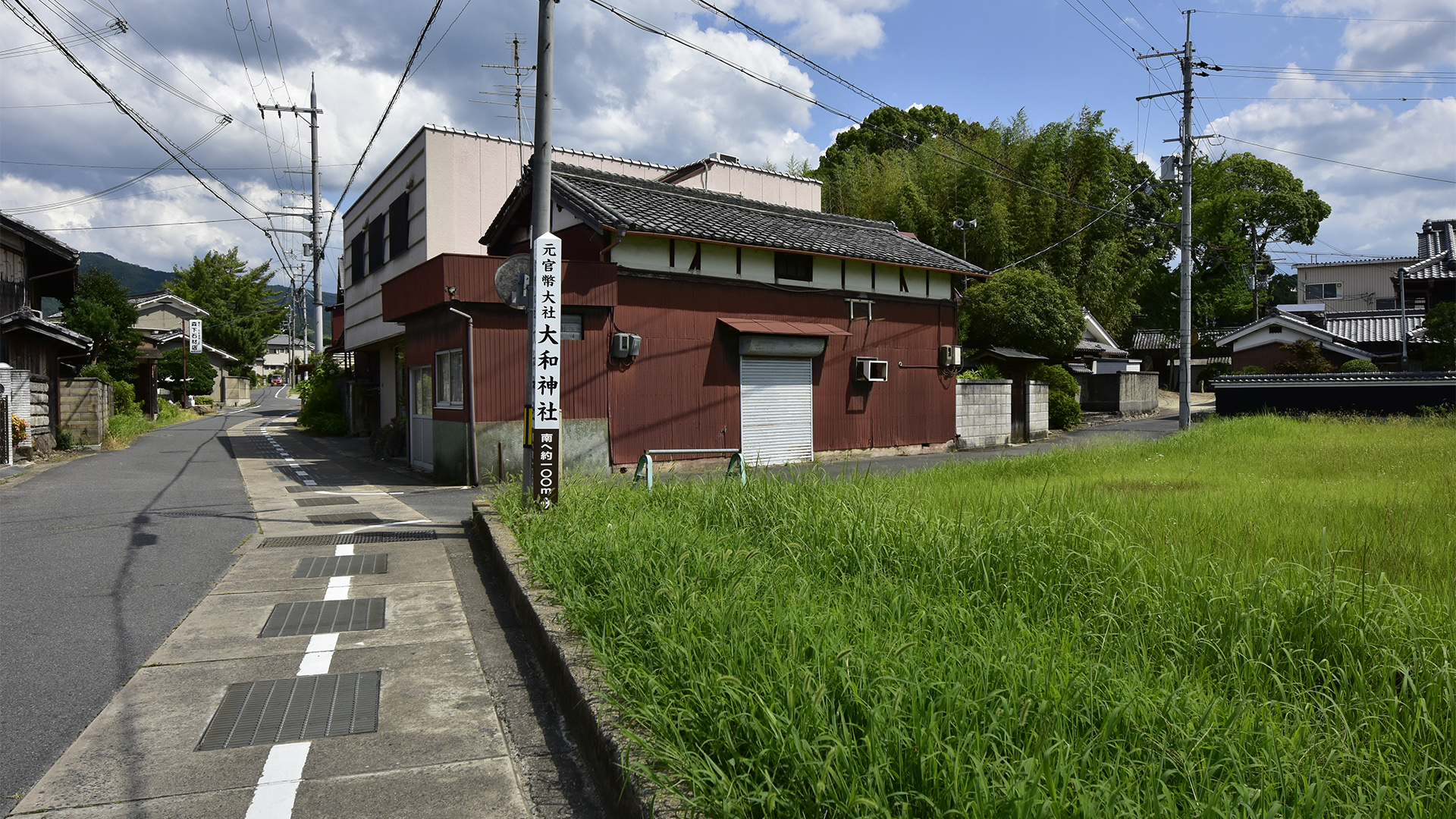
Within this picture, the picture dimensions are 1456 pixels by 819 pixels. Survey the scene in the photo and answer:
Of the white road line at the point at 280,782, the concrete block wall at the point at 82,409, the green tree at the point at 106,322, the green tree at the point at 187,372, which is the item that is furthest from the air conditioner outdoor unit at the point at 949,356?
the green tree at the point at 187,372

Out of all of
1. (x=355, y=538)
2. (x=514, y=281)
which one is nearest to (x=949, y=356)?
(x=514, y=281)

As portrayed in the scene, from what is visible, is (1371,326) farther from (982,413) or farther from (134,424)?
(134,424)

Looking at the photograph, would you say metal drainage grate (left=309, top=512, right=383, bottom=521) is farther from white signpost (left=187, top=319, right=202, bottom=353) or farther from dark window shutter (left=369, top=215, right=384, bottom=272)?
white signpost (left=187, top=319, right=202, bottom=353)

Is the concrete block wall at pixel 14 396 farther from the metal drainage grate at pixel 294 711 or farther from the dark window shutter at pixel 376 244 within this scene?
the metal drainage grate at pixel 294 711

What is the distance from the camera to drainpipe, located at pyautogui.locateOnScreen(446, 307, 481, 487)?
11.9 m

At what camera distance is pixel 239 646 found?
15.5 ft

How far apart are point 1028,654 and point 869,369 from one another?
44.4ft

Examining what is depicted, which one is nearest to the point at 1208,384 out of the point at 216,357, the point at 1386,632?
the point at 1386,632

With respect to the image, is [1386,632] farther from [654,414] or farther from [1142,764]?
[654,414]

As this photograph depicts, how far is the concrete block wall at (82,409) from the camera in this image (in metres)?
17.1

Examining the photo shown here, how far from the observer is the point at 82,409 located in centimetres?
1739

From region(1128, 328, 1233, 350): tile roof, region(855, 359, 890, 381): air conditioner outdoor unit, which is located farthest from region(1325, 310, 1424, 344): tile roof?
region(855, 359, 890, 381): air conditioner outdoor unit

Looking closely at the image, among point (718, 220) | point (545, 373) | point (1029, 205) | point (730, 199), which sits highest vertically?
point (1029, 205)

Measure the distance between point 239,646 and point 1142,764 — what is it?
15.5 ft
